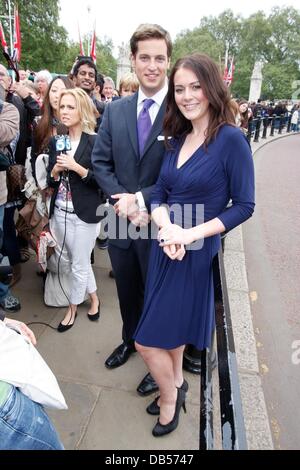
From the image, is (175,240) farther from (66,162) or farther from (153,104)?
(66,162)

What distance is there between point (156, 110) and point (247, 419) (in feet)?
6.54

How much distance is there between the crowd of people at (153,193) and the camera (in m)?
1.69

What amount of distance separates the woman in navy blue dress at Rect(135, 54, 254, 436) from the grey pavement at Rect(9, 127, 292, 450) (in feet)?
0.51

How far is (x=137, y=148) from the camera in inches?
83.7

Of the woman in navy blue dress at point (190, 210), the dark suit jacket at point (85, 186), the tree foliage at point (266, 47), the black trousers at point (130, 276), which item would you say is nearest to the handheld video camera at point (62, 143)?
the dark suit jacket at point (85, 186)

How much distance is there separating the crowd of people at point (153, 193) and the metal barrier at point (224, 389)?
28 centimetres

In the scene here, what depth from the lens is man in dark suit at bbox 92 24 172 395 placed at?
2018mm

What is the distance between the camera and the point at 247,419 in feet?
7.20

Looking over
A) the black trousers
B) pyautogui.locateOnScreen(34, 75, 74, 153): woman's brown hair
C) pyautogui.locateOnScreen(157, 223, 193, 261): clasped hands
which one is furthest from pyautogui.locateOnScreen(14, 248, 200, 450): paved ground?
pyautogui.locateOnScreen(34, 75, 74, 153): woman's brown hair

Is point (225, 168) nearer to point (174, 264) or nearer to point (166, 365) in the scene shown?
point (174, 264)

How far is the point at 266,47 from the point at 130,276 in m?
65.0

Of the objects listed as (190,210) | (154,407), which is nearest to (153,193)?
(190,210)

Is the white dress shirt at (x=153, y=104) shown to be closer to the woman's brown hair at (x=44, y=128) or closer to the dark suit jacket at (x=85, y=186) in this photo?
the dark suit jacket at (x=85, y=186)

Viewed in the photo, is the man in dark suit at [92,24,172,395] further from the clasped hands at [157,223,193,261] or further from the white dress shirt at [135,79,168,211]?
the clasped hands at [157,223,193,261]
